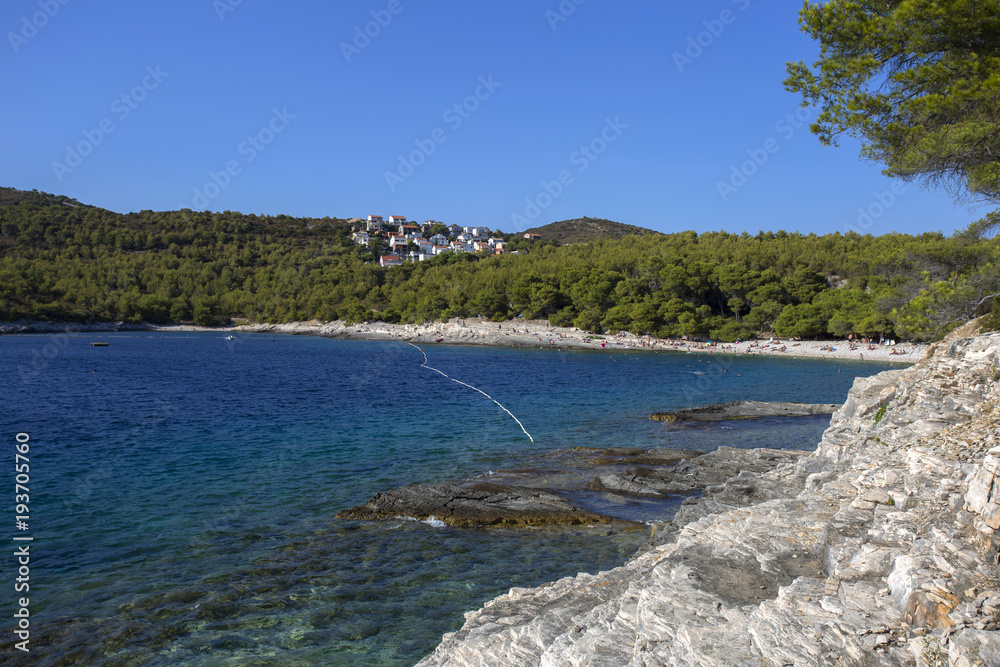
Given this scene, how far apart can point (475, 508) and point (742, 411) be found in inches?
754

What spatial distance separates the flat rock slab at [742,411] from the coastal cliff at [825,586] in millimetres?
16875

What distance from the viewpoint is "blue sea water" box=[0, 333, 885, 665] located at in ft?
26.7

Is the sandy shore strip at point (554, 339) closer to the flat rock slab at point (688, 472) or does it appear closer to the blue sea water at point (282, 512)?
the blue sea water at point (282, 512)

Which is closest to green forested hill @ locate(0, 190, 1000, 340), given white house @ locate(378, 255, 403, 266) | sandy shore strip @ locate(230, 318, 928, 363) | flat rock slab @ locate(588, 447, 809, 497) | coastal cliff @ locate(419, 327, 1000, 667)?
sandy shore strip @ locate(230, 318, 928, 363)

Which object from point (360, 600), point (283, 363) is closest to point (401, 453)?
point (360, 600)

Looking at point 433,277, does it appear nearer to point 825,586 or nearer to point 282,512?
point 282,512

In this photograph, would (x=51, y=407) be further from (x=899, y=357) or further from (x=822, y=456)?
(x=899, y=357)

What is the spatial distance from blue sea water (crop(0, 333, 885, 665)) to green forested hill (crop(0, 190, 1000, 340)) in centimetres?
1418

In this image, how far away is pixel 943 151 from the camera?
9.96 m

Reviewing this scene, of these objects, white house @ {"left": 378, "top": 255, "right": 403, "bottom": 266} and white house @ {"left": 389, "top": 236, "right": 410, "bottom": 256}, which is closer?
white house @ {"left": 378, "top": 255, "right": 403, "bottom": 266}

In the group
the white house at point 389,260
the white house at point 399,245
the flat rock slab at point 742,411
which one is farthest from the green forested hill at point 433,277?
the white house at point 399,245

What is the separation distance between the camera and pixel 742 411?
90.4 feet

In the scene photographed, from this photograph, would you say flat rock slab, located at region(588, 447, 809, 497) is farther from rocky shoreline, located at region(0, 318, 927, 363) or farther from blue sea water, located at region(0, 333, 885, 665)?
rocky shoreline, located at region(0, 318, 927, 363)

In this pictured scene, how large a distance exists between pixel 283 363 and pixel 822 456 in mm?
54720
